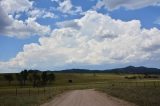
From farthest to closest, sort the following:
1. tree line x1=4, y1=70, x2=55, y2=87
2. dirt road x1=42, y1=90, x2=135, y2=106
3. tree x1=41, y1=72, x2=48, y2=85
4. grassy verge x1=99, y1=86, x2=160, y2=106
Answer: tree x1=41, y1=72, x2=48, y2=85 → tree line x1=4, y1=70, x2=55, y2=87 → dirt road x1=42, y1=90, x2=135, y2=106 → grassy verge x1=99, y1=86, x2=160, y2=106

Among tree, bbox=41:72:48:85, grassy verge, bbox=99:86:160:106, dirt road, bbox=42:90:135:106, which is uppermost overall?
tree, bbox=41:72:48:85

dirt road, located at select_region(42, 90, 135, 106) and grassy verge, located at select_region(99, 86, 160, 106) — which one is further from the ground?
grassy verge, located at select_region(99, 86, 160, 106)

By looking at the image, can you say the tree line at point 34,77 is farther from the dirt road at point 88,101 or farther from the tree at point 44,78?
the dirt road at point 88,101

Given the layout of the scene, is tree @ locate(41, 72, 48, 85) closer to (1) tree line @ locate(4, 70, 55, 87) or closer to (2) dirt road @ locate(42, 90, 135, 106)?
(1) tree line @ locate(4, 70, 55, 87)

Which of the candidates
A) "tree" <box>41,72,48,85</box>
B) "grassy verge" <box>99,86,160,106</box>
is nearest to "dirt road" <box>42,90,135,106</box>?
"grassy verge" <box>99,86,160,106</box>

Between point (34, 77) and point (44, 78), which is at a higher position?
point (34, 77)

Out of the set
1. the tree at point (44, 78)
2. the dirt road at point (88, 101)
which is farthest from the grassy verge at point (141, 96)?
the tree at point (44, 78)

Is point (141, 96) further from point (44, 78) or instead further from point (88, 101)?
point (44, 78)

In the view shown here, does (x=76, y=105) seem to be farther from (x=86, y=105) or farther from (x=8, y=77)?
(x=8, y=77)

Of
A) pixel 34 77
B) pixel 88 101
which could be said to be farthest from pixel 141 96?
pixel 34 77

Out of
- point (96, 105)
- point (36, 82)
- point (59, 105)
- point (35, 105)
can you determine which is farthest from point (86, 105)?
point (36, 82)

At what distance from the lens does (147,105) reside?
24094 millimetres

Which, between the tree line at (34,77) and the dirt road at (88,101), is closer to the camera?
the dirt road at (88,101)

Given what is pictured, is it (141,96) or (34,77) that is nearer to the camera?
(141,96)
